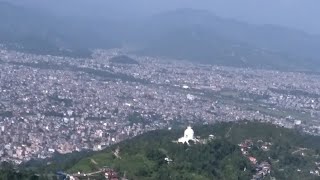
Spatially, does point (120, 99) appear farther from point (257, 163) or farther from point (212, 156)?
point (212, 156)

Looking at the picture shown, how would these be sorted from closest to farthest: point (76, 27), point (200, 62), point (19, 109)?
1. point (19, 109)
2. point (200, 62)
3. point (76, 27)

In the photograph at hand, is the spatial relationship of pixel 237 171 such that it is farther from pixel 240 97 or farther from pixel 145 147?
pixel 240 97

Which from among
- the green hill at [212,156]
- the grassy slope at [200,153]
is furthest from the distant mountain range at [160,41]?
the green hill at [212,156]

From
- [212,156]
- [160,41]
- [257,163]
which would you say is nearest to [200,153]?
[212,156]

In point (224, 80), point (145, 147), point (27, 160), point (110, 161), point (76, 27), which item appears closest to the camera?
point (110, 161)

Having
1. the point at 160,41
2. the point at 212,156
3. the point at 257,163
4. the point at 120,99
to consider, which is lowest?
the point at 120,99

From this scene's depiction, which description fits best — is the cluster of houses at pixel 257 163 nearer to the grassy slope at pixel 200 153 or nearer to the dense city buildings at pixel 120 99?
the grassy slope at pixel 200 153

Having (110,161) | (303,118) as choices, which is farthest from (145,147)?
(303,118)
